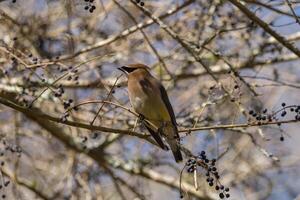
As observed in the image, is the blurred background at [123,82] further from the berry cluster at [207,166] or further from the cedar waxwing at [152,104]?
the berry cluster at [207,166]

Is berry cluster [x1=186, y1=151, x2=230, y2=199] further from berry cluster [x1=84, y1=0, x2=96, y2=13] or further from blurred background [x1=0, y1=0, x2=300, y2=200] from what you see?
blurred background [x1=0, y1=0, x2=300, y2=200]

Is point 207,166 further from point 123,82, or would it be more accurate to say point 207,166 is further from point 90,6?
point 123,82

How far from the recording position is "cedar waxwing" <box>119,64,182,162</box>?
5320 millimetres

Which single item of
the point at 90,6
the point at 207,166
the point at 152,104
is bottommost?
the point at 207,166

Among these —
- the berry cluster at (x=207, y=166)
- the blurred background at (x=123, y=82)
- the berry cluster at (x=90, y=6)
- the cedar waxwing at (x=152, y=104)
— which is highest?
the blurred background at (x=123, y=82)

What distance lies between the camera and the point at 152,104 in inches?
218

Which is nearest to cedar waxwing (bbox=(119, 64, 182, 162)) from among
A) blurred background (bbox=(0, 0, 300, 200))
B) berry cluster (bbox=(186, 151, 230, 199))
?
blurred background (bbox=(0, 0, 300, 200))

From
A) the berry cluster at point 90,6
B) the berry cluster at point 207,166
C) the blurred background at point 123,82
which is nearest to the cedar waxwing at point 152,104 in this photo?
the blurred background at point 123,82

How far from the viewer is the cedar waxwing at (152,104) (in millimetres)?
5320

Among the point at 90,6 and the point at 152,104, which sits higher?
the point at 152,104

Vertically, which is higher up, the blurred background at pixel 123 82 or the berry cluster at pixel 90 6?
the blurred background at pixel 123 82

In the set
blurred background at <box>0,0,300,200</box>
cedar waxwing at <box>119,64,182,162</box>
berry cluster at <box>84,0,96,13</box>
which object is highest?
blurred background at <box>0,0,300,200</box>

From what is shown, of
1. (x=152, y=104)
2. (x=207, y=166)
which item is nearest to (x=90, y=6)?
(x=152, y=104)

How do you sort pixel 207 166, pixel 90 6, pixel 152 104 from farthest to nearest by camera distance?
pixel 152 104
pixel 90 6
pixel 207 166
